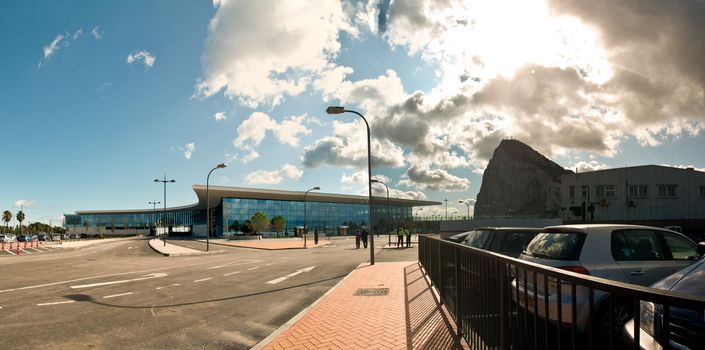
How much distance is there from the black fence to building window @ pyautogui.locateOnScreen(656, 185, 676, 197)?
83.1m

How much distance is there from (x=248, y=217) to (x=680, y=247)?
277 feet

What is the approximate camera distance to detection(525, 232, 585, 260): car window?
5.83 meters

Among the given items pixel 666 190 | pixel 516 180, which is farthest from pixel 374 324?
pixel 516 180

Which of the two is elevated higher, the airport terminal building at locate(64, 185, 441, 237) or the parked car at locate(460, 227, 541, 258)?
the parked car at locate(460, 227, 541, 258)

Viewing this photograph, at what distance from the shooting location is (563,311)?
10.00ft

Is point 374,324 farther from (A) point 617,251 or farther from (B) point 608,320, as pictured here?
(B) point 608,320

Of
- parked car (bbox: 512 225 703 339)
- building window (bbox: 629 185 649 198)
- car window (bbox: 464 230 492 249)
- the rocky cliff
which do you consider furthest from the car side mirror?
the rocky cliff

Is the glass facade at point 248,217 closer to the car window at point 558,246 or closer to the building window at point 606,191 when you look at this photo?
the building window at point 606,191

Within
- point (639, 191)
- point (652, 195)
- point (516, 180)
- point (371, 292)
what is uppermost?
point (516, 180)

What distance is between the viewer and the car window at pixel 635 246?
5.89 m

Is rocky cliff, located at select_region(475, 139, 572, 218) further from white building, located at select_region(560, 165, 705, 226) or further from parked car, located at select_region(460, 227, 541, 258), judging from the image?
parked car, located at select_region(460, 227, 541, 258)

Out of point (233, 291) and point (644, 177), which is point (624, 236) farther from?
point (644, 177)

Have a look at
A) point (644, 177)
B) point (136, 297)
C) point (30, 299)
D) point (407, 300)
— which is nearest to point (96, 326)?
point (136, 297)

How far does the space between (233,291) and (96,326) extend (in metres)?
4.30
